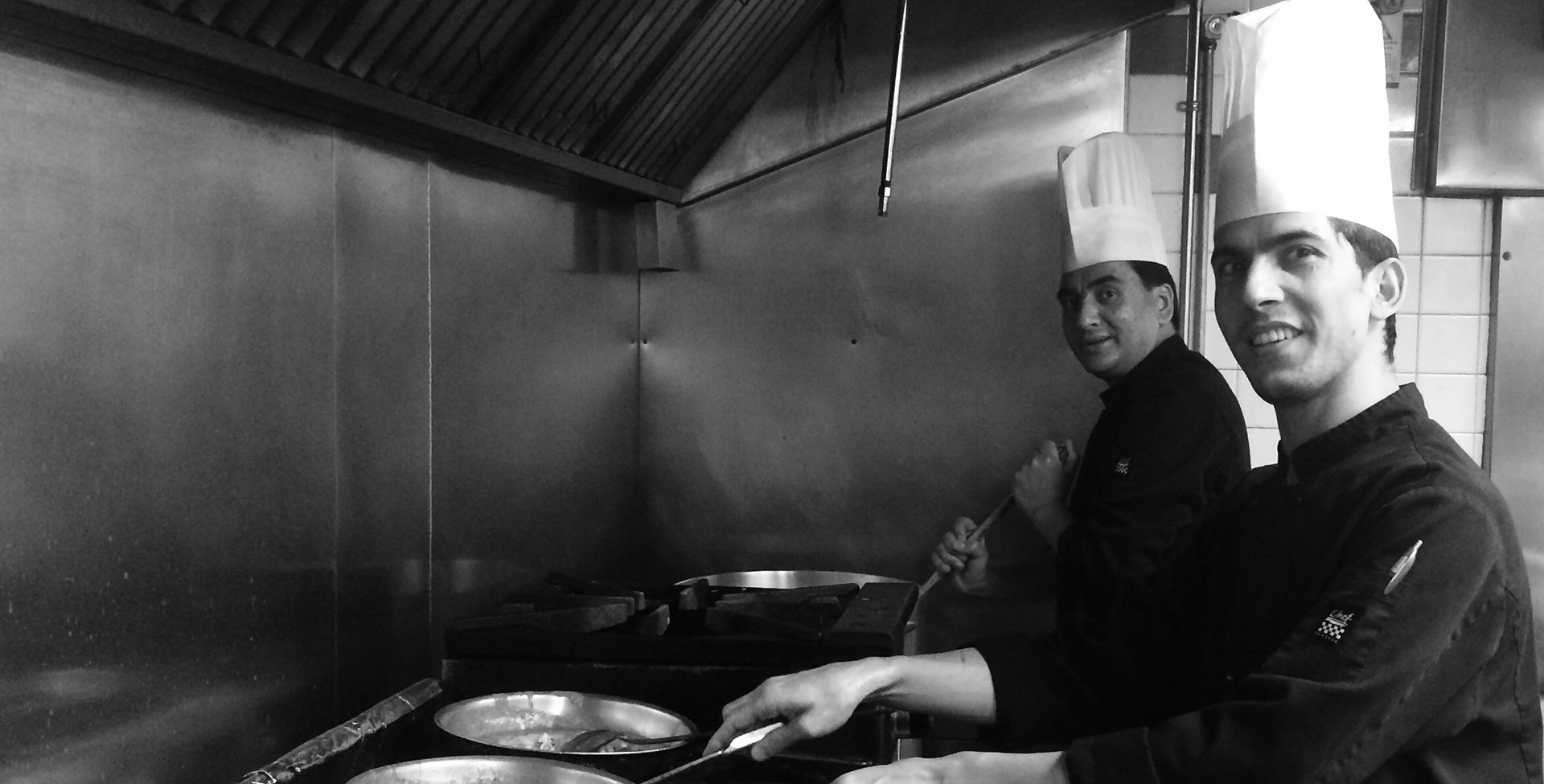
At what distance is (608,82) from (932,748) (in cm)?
132

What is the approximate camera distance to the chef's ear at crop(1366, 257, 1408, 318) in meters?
1.13

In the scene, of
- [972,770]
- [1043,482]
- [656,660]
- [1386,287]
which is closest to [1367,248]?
[1386,287]

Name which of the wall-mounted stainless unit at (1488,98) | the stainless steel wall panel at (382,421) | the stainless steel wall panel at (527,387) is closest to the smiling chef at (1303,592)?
the stainless steel wall panel at (382,421)

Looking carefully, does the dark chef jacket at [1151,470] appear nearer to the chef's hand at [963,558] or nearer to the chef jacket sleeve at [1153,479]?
the chef jacket sleeve at [1153,479]

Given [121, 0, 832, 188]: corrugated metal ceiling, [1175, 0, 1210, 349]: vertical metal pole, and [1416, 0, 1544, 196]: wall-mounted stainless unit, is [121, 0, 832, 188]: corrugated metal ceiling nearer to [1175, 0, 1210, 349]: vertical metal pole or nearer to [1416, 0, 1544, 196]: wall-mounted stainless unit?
[1175, 0, 1210, 349]: vertical metal pole

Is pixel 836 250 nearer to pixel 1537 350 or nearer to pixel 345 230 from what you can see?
pixel 345 230

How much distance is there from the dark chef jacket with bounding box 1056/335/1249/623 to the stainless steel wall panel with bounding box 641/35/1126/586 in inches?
13.1

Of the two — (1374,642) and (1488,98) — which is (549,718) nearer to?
(1374,642)

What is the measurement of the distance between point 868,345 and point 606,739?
1422mm

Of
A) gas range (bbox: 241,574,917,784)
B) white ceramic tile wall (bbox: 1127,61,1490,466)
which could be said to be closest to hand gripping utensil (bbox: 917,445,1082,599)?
white ceramic tile wall (bbox: 1127,61,1490,466)

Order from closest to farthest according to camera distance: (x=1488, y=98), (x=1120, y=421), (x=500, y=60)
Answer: (x=500, y=60) → (x=1120, y=421) → (x=1488, y=98)

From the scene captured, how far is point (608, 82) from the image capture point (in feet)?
6.27

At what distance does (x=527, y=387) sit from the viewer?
2.06m

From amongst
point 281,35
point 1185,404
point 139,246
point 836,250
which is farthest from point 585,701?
point 836,250
